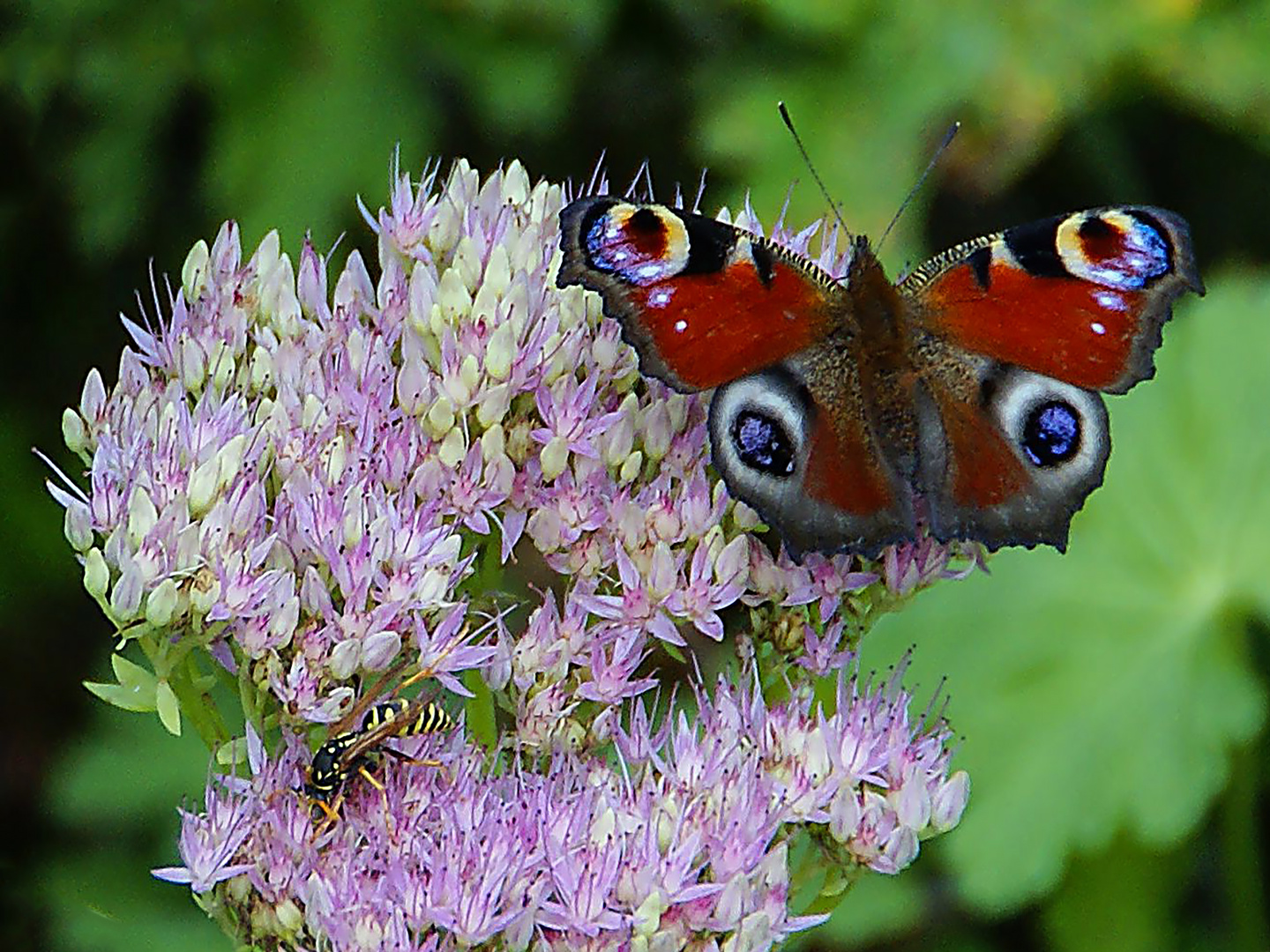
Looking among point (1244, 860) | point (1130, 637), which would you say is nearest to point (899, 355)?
point (1244, 860)

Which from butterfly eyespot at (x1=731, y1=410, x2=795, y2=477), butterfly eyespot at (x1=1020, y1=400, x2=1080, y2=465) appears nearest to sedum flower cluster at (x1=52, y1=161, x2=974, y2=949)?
butterfly eyespot at (x1=731, y1=410, x2=795, y2=477)

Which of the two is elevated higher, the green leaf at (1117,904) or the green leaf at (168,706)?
the green leaf at (168,706)

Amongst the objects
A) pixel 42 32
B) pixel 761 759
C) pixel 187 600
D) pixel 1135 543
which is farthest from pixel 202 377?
pixel 1135 543

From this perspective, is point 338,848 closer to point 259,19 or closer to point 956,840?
point 956,840

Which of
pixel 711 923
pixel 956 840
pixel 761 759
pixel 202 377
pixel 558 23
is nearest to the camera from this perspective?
pixel 711 923

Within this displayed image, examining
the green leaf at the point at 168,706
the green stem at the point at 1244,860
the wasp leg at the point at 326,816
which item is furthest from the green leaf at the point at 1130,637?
the green leaf at the point at 168,706

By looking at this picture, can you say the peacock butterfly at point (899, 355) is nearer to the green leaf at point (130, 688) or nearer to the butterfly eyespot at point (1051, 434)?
the butterfly eyespot at point (1051, 434)

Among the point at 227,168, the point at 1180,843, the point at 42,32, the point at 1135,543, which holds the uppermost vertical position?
the point at 42,32
